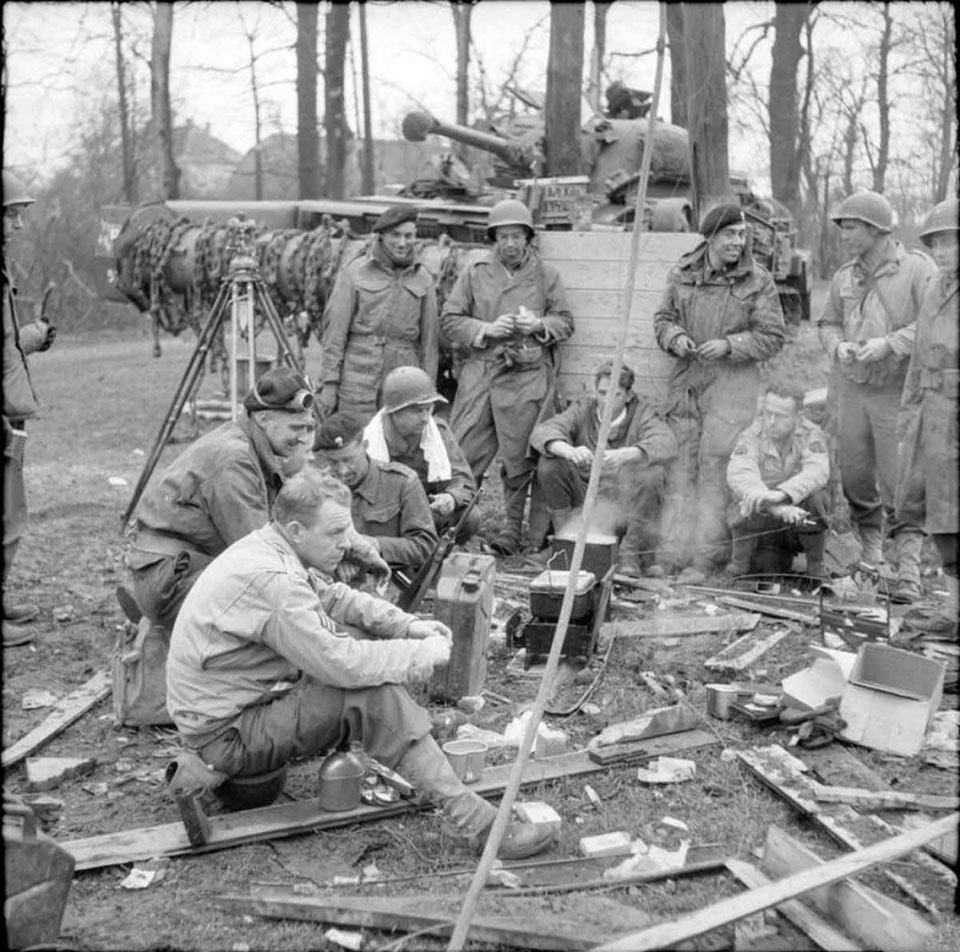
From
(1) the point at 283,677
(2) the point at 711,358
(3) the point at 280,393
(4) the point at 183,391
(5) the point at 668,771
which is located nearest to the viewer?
(1) the point at 283,677

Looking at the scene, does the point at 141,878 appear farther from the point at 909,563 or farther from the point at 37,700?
the point at 909,563

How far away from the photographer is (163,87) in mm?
22203

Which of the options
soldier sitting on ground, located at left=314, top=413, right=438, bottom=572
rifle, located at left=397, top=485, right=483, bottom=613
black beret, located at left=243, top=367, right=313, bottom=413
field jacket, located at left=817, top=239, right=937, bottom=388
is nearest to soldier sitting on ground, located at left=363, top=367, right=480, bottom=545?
soldier sitting on ground, located at left=314, top=413, right=438, bottom=572

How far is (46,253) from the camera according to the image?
66.5 ft

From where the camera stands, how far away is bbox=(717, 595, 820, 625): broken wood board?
18.9 ft

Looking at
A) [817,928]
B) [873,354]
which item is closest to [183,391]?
[873,354]

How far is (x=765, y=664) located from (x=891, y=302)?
7.62ft

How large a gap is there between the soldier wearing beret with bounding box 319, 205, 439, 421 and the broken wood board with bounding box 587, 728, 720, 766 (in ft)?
11.4

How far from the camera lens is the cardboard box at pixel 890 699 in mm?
4262

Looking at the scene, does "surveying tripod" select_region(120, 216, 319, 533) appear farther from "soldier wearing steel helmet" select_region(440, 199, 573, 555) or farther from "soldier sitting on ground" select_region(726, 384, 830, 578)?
"soldier sitting on ground" select_region(726, 384, 830, 578)

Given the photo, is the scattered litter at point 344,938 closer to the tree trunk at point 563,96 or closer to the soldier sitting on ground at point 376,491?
the soldier sitting on ground at point 376,491

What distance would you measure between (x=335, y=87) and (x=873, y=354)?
17579 mm

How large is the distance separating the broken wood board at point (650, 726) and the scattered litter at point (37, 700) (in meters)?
2.21

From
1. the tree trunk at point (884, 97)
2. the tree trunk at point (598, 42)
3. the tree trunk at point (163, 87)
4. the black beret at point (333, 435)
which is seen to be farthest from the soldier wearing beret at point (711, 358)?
the tree trunk at point (163, 87)
